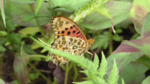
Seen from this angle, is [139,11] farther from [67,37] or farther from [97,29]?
[67,37]

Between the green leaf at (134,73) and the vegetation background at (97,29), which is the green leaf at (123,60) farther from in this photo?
the green leaf at (134,73)

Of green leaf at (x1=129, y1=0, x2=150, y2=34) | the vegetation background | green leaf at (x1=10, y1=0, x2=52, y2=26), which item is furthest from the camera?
green leaf at (x1=10, y1=0, x2=52, y2=26)

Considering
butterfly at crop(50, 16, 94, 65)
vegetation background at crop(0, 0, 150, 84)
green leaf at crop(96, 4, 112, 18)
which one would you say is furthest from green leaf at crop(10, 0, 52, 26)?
green leaf at crop(96, 4, 112, 18)

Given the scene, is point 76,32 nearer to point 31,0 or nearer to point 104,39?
point 31,0

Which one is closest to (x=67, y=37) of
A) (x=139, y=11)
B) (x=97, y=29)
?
(x=97, y=29)

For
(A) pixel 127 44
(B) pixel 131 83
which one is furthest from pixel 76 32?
(B) pixel 131 83

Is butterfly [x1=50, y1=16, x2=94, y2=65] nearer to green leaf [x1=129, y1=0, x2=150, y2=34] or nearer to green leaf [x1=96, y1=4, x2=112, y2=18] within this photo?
green leaf [x1=96, y1=4, x2=112, y2=18]

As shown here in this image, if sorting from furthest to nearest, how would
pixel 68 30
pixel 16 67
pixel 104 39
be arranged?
pixel 104 39 → pixel 16 67 → pixel 68 30

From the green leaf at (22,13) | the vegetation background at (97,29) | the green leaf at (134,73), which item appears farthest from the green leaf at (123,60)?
the green leaf at (22,13)
